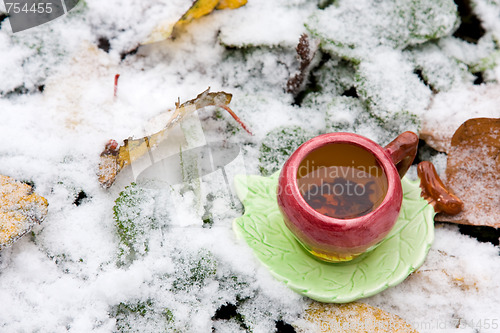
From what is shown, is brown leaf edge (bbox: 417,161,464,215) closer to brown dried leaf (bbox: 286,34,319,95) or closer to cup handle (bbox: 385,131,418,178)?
cup handle (bbox: 385,131,418,178)

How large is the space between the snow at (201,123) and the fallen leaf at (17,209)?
0.05m

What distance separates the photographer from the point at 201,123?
1.03 metres

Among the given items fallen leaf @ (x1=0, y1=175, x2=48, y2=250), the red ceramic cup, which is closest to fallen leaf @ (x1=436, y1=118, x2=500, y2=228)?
the red ceramic cup

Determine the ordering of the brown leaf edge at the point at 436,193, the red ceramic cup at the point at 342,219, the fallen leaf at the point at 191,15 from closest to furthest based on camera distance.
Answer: the red ceramic cup at the point at 342,219 → the brown leaf edge at the point at 436,193 → the fallen leaf at the point at 191,15

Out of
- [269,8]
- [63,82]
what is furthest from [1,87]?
[269,8]

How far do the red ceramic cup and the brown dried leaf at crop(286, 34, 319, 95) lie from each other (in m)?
0.25

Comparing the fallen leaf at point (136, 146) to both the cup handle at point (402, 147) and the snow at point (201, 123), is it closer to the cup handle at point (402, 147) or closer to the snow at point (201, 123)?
the snow at point (201, 123)

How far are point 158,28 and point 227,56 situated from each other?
16cm

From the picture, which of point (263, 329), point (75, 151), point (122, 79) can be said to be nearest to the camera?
point (263, 329)

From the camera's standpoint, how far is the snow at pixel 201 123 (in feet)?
2.79

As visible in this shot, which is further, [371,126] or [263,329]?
[371,126]

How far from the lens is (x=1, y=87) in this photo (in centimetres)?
102

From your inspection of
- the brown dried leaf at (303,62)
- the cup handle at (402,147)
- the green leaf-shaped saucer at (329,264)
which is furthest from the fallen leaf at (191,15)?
the cup handle at (402,147)

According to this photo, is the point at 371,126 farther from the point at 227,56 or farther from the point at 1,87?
the point at 1,87
